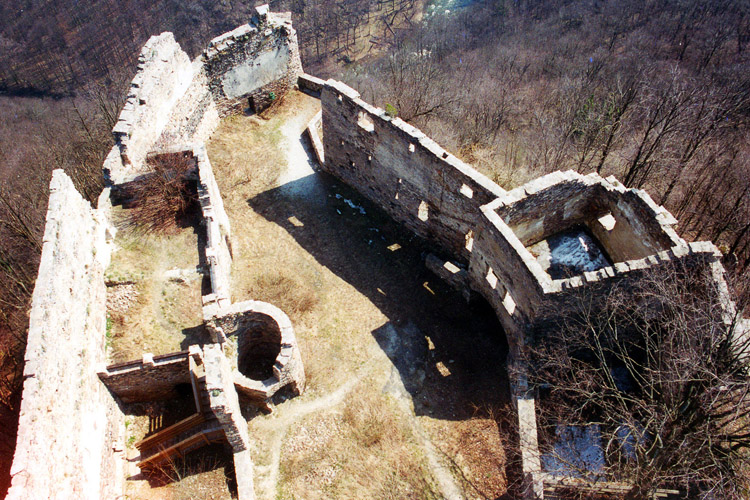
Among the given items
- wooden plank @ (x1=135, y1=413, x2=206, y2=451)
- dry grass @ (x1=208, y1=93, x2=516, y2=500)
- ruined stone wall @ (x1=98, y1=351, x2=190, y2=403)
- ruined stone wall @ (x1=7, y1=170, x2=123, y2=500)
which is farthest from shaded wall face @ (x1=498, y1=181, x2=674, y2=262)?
ruined stone wall @ (x1=7, y1=170, x2=123, y2=500)

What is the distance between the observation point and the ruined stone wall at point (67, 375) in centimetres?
1070

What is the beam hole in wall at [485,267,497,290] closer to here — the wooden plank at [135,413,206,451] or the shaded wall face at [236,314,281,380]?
the shaded wall face at [236,314,281,380]

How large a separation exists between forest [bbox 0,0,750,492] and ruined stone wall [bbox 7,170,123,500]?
5.05 metres

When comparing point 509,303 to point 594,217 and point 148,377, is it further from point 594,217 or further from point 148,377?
point 148,377

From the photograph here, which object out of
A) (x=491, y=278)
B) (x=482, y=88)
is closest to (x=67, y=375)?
(x=491, y=278)

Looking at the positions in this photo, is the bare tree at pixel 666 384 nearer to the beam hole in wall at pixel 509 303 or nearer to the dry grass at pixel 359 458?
the beam hole in wall at pixel 509 303

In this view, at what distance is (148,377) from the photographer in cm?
1442

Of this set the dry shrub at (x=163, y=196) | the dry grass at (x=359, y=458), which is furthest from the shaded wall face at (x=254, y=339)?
the dry shrub at (x=163, y=196)

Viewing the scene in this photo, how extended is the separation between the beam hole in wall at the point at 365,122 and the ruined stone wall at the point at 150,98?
737 cm

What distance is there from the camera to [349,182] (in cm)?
2133

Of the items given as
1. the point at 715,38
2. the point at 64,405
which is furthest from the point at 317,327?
the point at 715,38

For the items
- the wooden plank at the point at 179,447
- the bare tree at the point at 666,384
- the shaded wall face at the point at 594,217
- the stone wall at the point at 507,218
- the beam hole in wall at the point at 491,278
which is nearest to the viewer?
the bare tree at the point at 666,384

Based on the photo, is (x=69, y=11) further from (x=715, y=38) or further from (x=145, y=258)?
(x=715, y=38)

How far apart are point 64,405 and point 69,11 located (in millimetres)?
57435
